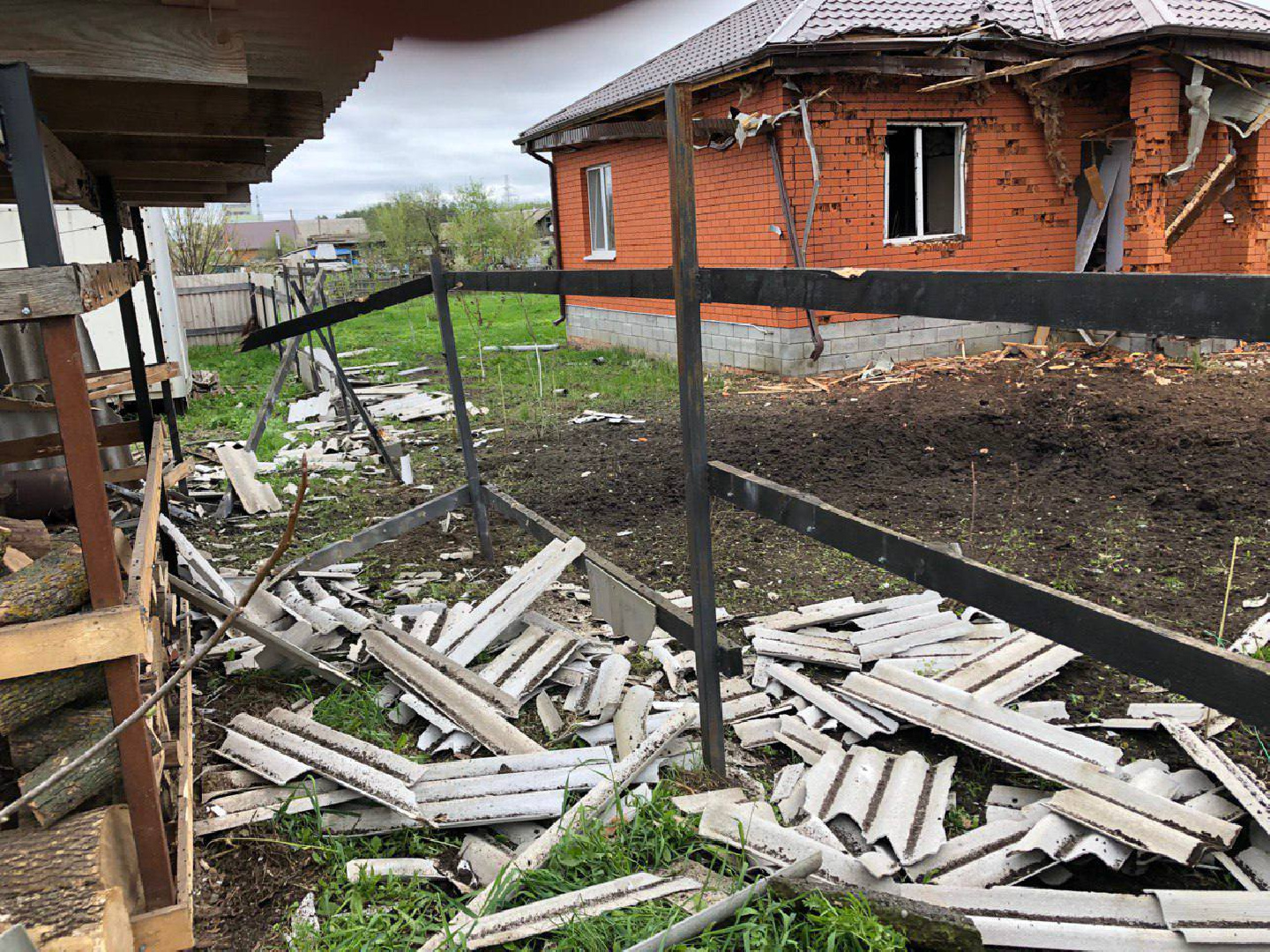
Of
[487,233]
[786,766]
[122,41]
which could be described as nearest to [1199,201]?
[786,766]

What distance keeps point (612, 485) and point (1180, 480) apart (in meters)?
4.29

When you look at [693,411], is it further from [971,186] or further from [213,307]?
[213,307]

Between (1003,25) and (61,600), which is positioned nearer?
(61,600)

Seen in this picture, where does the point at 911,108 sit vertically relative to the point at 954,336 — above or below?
above

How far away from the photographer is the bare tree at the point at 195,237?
891 inches

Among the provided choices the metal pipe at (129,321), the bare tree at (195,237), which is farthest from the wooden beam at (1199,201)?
the bare tree at (195,237)

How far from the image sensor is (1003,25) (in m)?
10.9

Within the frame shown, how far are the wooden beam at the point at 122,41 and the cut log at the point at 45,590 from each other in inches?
46.0

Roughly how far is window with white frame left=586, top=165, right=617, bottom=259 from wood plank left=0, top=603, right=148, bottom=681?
1432 cm

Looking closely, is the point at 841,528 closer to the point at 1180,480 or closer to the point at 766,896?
the point at 766,896

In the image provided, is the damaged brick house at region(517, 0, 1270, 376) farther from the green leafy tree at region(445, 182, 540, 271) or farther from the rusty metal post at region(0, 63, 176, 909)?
the green leafy tree at region(445, 182, 540, 271)

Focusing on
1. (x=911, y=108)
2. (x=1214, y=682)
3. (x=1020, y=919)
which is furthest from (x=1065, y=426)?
(x=1214, y=682)

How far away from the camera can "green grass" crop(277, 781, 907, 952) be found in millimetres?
2350

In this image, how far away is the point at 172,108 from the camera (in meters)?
3.02
